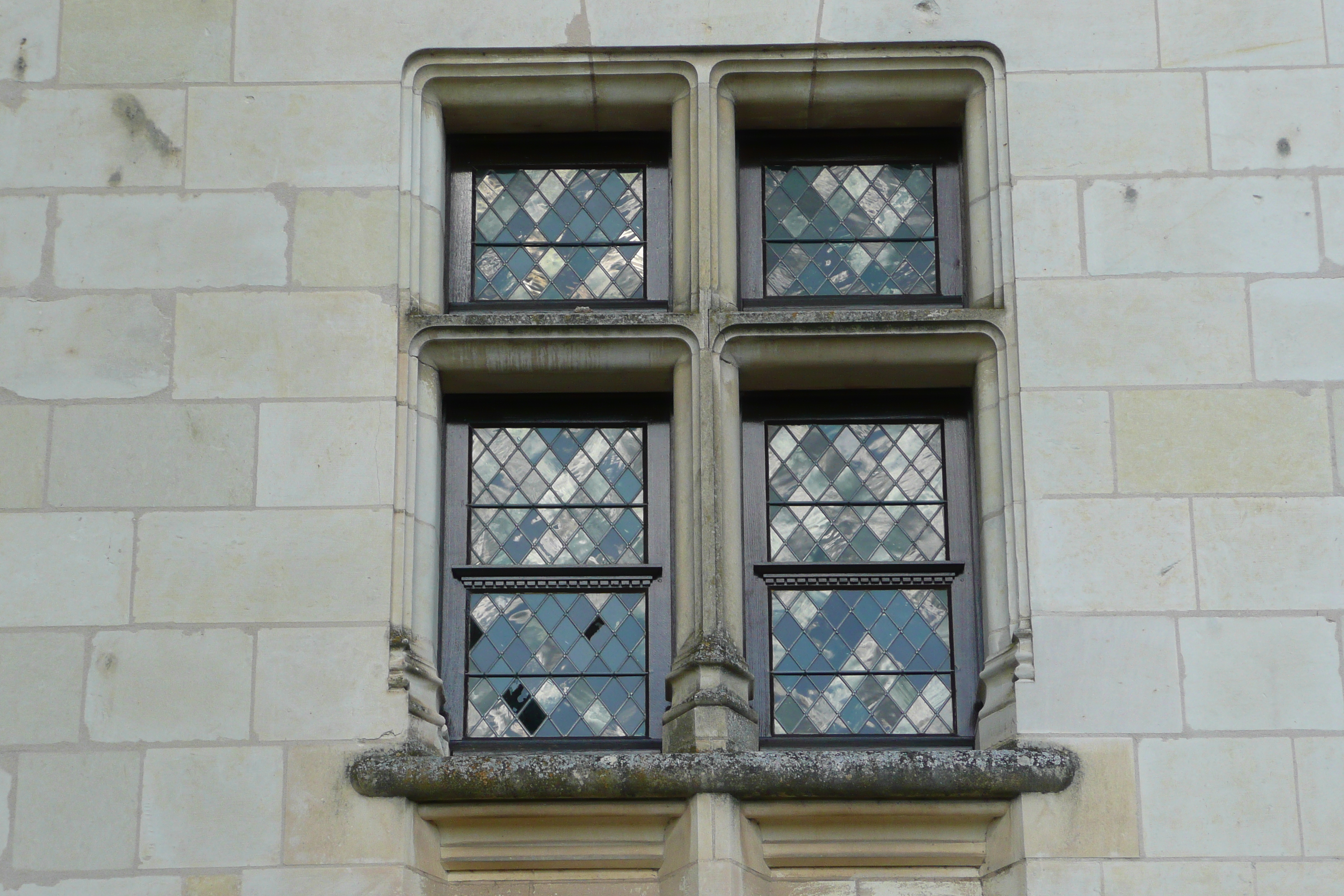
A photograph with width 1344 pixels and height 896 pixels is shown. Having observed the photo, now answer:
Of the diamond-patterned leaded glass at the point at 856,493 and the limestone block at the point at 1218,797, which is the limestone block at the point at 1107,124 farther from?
the limestone block at the point at 1218,797

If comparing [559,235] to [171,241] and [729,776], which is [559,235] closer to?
[171,241]

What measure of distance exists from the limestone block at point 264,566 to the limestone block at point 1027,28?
1906 millimetres

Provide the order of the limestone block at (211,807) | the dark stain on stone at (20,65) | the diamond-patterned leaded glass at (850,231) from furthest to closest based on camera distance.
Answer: the diamond-patterned leaded glass at (850,231) < the dark stain on stone at (20,65) < the limestone block at (211,807)

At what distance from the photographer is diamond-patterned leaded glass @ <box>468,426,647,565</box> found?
5.23 meters

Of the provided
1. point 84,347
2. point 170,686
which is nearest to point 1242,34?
point 84,347

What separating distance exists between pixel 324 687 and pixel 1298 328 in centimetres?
283

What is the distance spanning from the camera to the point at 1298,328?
16.6 feet

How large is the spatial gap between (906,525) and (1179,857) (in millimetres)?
1199

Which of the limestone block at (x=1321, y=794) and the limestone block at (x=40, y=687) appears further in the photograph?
the limestone block at (x=40, y=687)

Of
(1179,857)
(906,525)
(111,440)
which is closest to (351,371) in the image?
(111,440)

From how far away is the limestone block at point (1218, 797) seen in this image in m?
4.59

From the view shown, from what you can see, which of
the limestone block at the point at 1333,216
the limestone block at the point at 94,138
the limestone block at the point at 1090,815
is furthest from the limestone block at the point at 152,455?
the limestone block at the point at 1333,216

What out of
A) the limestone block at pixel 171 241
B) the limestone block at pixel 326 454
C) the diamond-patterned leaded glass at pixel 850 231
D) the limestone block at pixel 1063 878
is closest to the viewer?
the limestone block at pixel 1063 878

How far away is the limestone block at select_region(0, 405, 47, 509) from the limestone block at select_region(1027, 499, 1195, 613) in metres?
2.70
